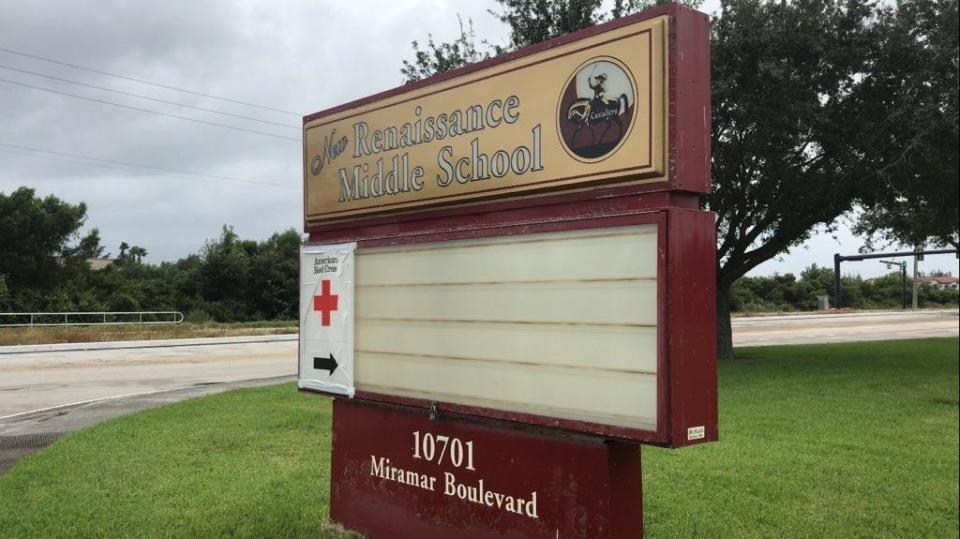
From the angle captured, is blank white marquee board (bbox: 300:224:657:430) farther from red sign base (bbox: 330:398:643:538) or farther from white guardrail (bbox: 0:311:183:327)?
white guardrail (bbox: 0:311:183:327)

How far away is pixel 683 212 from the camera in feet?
11.7

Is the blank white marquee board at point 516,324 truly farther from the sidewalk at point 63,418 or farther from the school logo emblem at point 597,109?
the sidewalk at point 63,418

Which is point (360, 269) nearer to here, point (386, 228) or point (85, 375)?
point (386, 228)

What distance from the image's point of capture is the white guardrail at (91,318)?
20.3m

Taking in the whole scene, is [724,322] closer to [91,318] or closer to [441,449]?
[441,449]

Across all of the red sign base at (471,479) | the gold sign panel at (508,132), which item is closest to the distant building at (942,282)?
the gold sign panel at (508,132)

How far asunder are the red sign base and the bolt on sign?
13 mm

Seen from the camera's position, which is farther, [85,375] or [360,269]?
[85,375]

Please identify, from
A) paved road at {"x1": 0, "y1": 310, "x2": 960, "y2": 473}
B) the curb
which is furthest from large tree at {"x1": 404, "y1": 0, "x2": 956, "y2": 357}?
the curb

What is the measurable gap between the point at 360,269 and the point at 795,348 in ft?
66.1

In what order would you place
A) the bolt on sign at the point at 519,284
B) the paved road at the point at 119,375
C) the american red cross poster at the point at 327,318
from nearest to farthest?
the bolt on sign at the point at 519,284, the american red cross poster at the point at 327,318, the paved road at the point at 119,375

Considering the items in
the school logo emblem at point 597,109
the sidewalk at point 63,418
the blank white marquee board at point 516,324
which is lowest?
the sidewalk at point 63,418

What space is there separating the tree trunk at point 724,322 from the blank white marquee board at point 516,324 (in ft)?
46.5

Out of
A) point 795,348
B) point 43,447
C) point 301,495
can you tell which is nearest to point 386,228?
point 301,495
